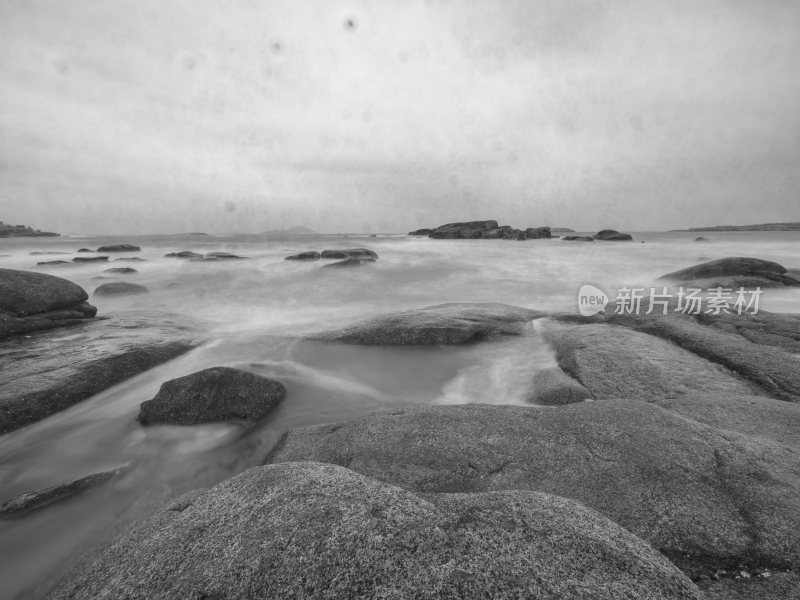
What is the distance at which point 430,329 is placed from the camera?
7.21 m

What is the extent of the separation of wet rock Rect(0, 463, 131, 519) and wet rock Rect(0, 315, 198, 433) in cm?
166

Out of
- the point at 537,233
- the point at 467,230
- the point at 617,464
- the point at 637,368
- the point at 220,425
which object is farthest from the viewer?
the point at 467,230

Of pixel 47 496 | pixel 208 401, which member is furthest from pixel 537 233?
pixel 47 496

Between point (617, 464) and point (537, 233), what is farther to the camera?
point (537, 233)

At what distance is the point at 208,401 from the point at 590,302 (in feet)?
33.4

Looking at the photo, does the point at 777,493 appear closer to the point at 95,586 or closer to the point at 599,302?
the point at 95,586

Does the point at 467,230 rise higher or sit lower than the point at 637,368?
higher

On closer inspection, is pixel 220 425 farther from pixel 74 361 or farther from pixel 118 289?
pixel 118 289

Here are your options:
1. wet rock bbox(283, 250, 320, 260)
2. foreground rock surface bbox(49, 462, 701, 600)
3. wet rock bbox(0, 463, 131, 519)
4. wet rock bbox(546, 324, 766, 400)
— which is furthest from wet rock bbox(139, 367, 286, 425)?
wet rock bbox(283, 250, 320, 260)

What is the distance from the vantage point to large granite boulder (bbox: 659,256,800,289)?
450 inches

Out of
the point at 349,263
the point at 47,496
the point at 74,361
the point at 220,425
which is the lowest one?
the point at 47,496

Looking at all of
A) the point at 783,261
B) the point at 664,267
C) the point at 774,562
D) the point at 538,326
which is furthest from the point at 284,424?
the point at 783,261

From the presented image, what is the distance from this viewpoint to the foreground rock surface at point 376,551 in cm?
147

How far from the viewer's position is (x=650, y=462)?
2.74 meters
